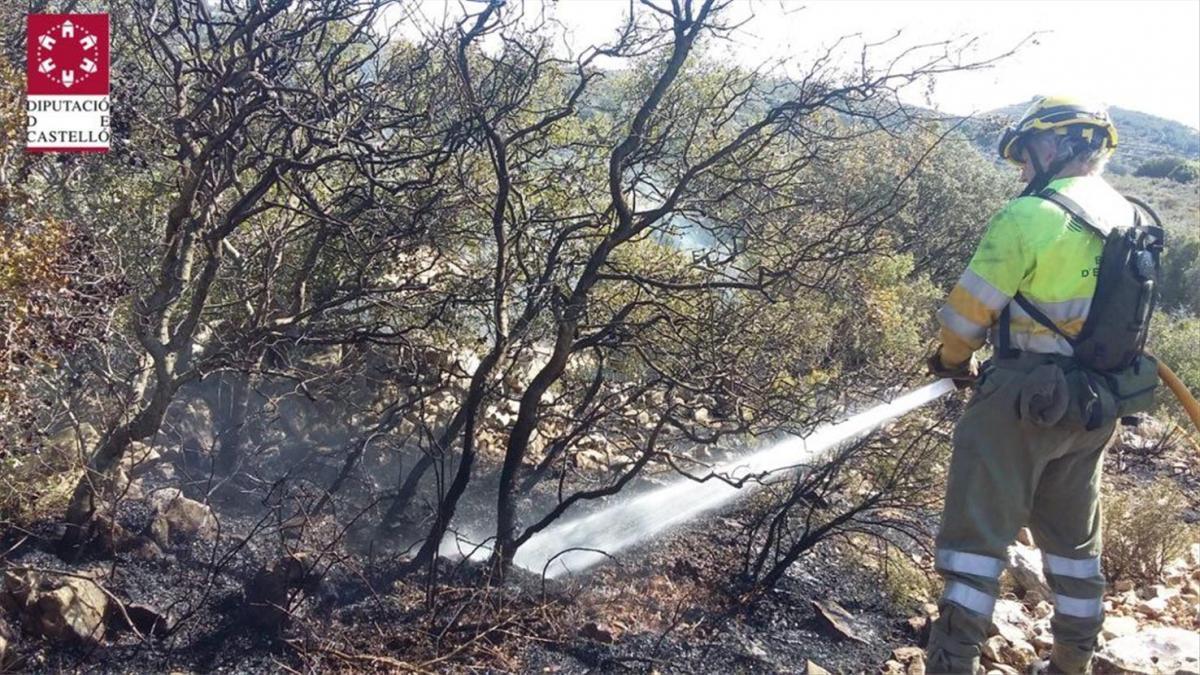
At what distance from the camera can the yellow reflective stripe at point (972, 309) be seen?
3.35 metres

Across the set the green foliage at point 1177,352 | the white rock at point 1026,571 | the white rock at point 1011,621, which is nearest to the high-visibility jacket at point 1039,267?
the white rock at point 1011,621

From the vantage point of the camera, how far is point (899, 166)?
43.9ft

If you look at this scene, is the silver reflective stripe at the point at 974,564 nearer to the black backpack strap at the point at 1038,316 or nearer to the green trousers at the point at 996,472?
the green trousers at the point at 996,472

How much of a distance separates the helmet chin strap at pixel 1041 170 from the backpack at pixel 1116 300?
0.20m

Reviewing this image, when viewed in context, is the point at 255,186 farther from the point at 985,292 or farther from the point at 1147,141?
the point at 1147,141

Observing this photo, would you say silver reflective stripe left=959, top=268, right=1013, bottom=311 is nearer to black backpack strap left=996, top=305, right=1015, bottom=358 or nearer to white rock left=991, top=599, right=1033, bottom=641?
black backpack strap left=996, top=305, right=1015, bottom=358

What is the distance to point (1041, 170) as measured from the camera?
3.61 metres

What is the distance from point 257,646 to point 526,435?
2.03m

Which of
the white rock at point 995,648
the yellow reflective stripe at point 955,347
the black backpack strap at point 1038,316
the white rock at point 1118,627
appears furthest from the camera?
the white rock at point 1118,627

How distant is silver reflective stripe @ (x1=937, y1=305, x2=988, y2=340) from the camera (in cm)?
341

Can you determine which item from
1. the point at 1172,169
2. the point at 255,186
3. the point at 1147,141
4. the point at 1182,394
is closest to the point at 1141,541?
the point at 1182,394

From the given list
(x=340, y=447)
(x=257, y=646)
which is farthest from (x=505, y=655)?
(x=340, y=447)

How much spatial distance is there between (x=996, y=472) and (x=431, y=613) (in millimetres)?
3056

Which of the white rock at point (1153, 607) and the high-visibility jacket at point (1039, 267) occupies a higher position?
the high-visibility jacket at point (1039, 267)
